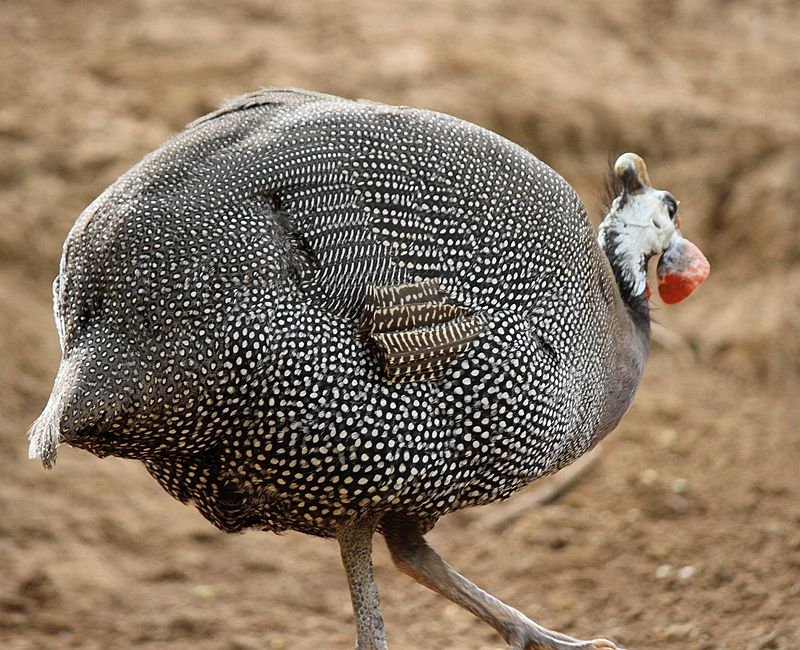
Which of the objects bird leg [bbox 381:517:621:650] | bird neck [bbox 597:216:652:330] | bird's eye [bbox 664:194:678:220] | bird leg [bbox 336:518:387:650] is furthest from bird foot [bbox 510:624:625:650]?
bird's eye [bbox 664:194:678:220]

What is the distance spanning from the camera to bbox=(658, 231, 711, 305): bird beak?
4.05 metres

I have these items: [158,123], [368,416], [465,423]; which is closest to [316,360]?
[368,416]

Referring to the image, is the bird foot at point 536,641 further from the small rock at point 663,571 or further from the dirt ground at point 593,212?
the small rock at point 663,571

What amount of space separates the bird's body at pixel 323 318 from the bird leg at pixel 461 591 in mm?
Result: 264

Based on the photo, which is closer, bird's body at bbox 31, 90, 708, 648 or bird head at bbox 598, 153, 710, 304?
bird's body at bbox 31, 90, 708, 648

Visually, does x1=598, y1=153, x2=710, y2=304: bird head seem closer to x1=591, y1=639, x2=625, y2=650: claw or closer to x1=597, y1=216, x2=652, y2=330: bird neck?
x1=597, y1=216, x2=652, y2=330: bird neck

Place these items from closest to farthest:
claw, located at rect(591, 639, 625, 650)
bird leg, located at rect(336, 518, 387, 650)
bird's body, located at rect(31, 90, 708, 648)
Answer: bird's body, located at rect(31, 90, 708, 648)
bird leg, located at rect(336, 518, 387, 650)
claw, located at rect(591, 639, 625, 650)

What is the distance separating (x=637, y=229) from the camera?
397 cm

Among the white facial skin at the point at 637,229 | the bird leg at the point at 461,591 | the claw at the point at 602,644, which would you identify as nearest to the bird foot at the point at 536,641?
the bird leg at the point at 461,591

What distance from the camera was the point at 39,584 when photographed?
4469 millimetres

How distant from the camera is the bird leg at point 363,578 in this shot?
3.16 m

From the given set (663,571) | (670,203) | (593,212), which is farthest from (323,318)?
(593,212)

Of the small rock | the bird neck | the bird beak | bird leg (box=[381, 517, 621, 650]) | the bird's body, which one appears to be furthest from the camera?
the small rock

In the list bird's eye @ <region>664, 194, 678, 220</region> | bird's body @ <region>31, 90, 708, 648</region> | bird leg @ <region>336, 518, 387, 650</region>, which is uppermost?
bird's eye @ <region>664, 194, 678, 220</region>
